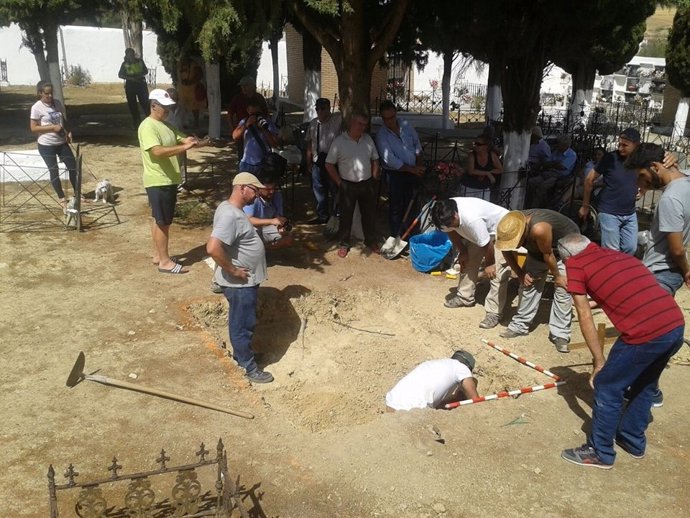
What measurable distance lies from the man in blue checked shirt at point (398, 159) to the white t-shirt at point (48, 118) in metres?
4.48

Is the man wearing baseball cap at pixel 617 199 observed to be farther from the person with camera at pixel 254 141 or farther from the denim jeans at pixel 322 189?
the person with camera at pixel 254 141

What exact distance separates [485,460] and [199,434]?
6.27 feet

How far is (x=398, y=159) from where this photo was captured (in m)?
8.21

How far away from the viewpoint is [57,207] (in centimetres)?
960

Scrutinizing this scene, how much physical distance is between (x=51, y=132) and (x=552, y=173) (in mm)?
7078

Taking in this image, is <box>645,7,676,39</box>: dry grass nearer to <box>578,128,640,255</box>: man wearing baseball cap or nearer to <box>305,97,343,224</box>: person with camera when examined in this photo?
<box>305,97,343,224</box>: person with camera

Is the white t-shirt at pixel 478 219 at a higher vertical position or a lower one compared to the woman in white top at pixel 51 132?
lower

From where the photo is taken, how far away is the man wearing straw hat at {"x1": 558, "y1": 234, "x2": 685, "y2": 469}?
13.1 ft

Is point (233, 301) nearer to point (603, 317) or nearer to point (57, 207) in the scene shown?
point (603, 317)

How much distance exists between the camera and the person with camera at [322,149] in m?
8.73

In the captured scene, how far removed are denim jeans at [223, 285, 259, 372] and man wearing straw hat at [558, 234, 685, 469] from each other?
2.47 metres

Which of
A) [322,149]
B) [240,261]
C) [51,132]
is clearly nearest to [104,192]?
[51,132]

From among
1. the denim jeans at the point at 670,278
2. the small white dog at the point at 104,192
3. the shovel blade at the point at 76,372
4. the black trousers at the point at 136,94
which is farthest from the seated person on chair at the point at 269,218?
the black trousers at the point at 136,94

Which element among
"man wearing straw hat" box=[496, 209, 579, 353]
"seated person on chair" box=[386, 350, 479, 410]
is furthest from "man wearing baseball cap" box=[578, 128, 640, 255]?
"seated person on chair" box=[386, 350, 479, 410]
